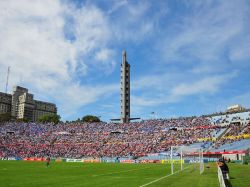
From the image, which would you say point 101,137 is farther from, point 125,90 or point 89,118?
point 89,118

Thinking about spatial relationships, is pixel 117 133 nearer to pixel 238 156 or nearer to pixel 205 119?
pixel 205 119

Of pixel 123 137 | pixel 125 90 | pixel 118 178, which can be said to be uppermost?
pixel 125 90

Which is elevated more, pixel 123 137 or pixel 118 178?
pixel 123 137

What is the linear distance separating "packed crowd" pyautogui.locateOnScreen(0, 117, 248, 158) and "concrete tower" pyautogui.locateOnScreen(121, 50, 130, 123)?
28.1 m

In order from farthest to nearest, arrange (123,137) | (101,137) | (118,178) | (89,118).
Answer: (89,118), (101,137), (123,137), (118,178)

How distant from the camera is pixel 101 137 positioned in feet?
353

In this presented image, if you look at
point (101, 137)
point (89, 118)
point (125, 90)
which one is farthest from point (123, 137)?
point (89, 118)

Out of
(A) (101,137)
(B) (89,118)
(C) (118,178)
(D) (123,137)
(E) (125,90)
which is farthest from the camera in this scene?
(B) (89,118)

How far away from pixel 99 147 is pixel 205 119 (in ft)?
108

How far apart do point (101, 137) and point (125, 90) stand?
45.4 metres

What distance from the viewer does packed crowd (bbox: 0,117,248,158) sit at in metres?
90.8

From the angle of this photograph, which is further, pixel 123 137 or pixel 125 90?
pixel 125 90

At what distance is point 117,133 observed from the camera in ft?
357

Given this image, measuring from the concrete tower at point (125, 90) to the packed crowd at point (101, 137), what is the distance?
28.1 meters
